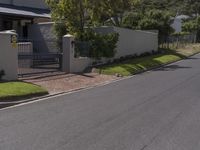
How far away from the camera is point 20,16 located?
106 feet

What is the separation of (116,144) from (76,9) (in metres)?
20.5

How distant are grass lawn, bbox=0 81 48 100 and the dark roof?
46.5ft

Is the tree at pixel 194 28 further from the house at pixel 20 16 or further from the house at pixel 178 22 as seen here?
the house at pixel 20 16

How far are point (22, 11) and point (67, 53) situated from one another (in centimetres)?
1048

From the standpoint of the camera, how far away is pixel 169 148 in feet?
28.2

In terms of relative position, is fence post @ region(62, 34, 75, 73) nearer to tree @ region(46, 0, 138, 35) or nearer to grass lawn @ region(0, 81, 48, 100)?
tree @ region(46, 0, 138, 35)

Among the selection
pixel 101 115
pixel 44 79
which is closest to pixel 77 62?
pixel 44 79

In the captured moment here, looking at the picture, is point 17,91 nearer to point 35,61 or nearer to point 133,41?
point 35,61

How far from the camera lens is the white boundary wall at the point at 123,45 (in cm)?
2455

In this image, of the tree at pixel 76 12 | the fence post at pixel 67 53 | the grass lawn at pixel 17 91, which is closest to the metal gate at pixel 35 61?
Result: the fence post at pixel 67 53

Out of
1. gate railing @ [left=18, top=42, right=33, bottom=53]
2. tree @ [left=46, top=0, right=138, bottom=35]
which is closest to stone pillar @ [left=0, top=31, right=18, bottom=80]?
gate railing @ [left=18, top=42, right=33, bottom=53]

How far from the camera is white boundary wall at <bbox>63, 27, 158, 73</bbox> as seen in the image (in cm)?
2455

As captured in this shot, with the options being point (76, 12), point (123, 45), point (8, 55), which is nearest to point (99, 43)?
point (76, 12)

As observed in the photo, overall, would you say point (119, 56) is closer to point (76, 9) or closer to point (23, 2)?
point (76, 9)
